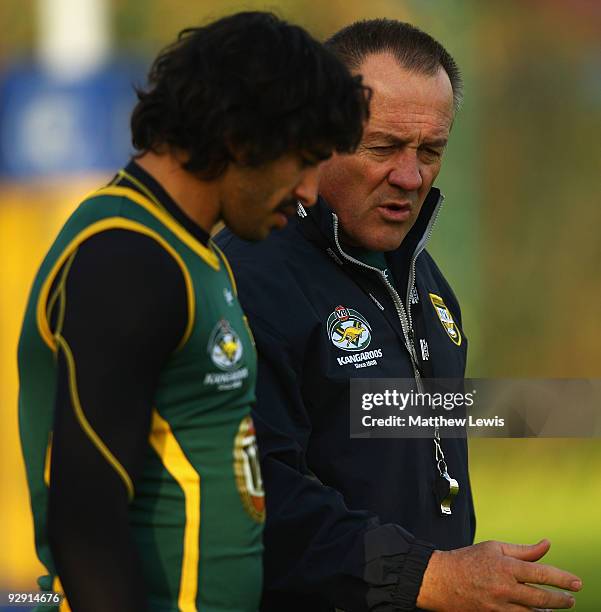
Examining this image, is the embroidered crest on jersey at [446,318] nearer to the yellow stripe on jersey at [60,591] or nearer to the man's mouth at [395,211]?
the man's mouth at [395,211]

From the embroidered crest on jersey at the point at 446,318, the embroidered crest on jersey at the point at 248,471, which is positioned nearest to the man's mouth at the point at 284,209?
the embroidered crest on jersey at the point at 248,471

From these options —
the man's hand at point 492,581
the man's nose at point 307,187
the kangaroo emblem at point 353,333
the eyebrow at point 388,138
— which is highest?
the eyebrow at point 388,138

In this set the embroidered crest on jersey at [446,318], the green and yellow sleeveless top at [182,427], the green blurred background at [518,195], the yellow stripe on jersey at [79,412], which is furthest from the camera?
the green blurred background at [518,195]

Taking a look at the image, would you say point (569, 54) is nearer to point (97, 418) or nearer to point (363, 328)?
point (363, 328)

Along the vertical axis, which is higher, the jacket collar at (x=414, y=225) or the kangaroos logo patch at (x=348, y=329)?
the jacket collar at (x=414, y=225)

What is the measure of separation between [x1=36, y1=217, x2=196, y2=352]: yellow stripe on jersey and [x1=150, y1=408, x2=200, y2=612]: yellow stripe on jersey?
0.44 ft

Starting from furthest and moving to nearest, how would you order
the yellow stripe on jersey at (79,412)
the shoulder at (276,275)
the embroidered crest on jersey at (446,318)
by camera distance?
the embroidered crest on jersey at (446,318), the shoulder at (276,275), the yellow stripe on jersey at (79,412)

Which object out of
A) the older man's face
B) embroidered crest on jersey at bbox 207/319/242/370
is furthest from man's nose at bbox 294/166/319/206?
the older man's face

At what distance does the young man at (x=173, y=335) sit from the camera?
1608 mm

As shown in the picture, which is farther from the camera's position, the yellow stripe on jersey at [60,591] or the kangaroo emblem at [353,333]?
the kangaroo emblem at [353,333]

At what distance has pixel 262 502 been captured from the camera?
1.93 m

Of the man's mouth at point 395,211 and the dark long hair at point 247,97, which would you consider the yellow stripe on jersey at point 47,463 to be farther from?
the man's mouth at point 395,211

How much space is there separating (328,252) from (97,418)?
107 cm

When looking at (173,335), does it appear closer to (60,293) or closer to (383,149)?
(60,293)
